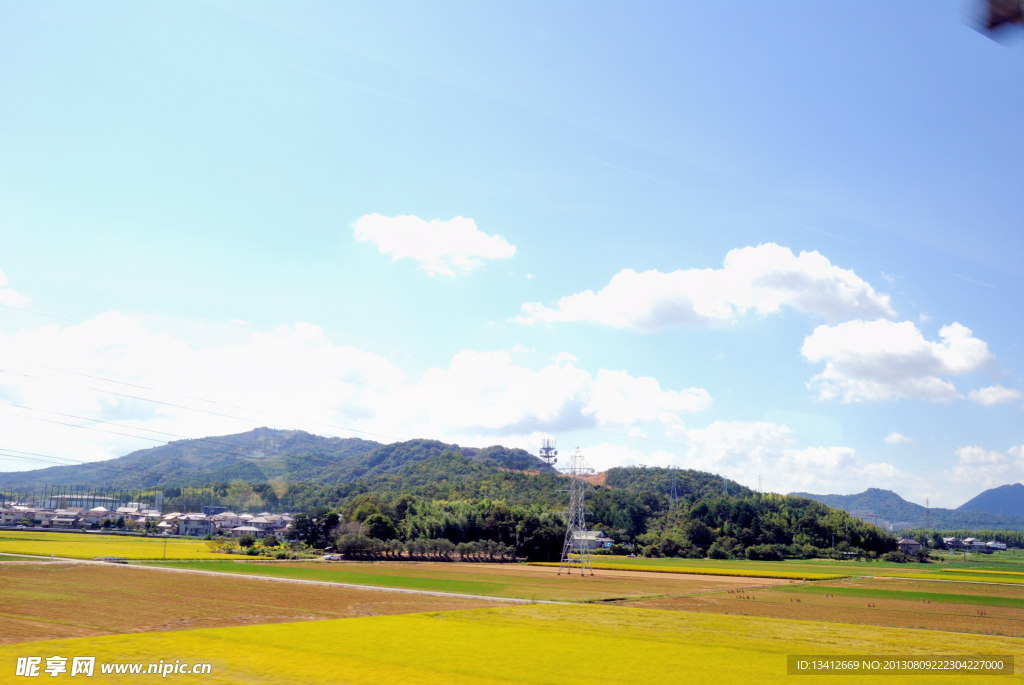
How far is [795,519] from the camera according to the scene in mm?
140875

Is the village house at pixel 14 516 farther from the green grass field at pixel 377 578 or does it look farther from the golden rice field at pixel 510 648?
the golden rice field at pixel 510 648

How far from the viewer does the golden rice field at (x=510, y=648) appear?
18531mm

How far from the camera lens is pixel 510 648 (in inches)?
921

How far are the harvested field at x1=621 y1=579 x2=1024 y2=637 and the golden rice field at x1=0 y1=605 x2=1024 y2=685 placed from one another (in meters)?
4.81

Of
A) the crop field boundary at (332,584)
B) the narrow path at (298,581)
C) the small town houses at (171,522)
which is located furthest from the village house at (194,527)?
the crop field boundary at (332,584)

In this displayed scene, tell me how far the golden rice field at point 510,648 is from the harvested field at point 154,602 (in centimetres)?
314

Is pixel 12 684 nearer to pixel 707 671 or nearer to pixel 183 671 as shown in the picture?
pixel 183 671

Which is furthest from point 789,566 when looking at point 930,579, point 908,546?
point 908,546

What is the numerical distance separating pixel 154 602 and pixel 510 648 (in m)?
21.0

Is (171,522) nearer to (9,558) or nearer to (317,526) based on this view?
(317,526)

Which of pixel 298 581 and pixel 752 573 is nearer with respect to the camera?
pixel 298 581

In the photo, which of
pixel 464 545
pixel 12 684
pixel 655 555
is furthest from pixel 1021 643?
pixel 655 555

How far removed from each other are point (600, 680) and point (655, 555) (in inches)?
4345

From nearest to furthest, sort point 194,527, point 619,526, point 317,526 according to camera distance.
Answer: point 317,526, point 619,526, point 194,527
